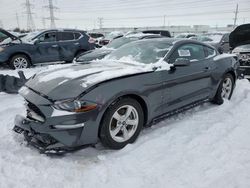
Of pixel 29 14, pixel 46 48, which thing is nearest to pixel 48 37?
pixel 46 48

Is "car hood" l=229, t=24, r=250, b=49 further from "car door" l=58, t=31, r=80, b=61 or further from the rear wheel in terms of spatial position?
"car door" l=58, t=31, r=80, b=61

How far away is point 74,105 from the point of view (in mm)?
2959

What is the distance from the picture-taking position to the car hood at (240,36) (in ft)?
28.8

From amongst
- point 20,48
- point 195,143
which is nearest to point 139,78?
point 195,143

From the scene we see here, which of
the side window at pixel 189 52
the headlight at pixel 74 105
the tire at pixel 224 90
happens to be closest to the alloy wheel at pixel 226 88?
the tire at pixel 224 90

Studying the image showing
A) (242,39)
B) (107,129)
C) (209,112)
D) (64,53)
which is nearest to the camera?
(107,129)

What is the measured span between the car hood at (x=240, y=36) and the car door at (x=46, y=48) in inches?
266

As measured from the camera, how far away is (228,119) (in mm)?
4414

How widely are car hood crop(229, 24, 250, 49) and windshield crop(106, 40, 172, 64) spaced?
570 centimetres

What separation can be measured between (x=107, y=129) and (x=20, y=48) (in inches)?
281

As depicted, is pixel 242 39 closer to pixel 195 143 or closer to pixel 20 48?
pixel 195 143

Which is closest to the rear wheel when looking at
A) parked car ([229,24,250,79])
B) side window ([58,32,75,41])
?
parked car ([229,24,250,79])

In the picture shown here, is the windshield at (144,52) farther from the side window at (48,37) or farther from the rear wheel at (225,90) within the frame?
the side window at (48,37)

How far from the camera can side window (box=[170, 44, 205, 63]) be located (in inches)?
167
